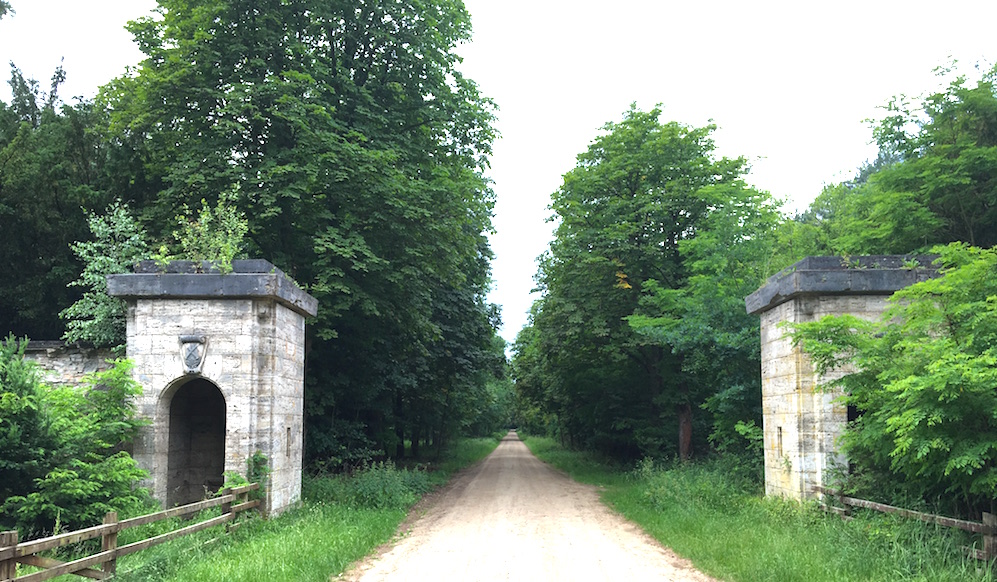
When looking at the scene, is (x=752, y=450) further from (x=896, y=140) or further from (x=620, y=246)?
(x=896, y=140)

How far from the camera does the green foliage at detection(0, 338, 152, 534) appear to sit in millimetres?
8648

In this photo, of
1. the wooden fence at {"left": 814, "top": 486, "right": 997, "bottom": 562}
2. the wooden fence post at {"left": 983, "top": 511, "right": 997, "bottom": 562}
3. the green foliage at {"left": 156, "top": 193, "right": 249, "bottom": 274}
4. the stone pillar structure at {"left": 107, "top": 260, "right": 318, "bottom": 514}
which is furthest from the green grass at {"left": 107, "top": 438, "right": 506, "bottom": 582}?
the wooden fence post at {"left": 983, "top": 511, "right": 997, "bottom": 562}

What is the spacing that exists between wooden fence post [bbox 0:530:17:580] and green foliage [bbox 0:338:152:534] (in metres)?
2.55

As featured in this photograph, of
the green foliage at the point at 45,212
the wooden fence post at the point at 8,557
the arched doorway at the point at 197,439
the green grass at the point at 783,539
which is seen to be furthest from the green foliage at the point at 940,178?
the green foliage at the point at 45,212

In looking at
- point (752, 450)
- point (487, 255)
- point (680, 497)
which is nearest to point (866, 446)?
point (680, 497)

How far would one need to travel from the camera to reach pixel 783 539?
951 centimetres

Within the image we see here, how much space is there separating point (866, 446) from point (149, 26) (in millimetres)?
17503

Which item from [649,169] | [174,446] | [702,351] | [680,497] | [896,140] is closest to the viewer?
[174,446]

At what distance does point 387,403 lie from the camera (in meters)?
23.1

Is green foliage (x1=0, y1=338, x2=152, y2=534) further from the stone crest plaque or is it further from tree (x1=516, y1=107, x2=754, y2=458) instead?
tree (x1=516, y1=107, x2=754, y2=458)

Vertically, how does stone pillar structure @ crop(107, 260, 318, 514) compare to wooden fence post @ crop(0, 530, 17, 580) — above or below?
above

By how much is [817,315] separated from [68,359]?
1350 cm

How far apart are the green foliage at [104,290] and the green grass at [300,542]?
15.6ft

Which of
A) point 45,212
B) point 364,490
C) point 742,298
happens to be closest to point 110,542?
point 364,490
